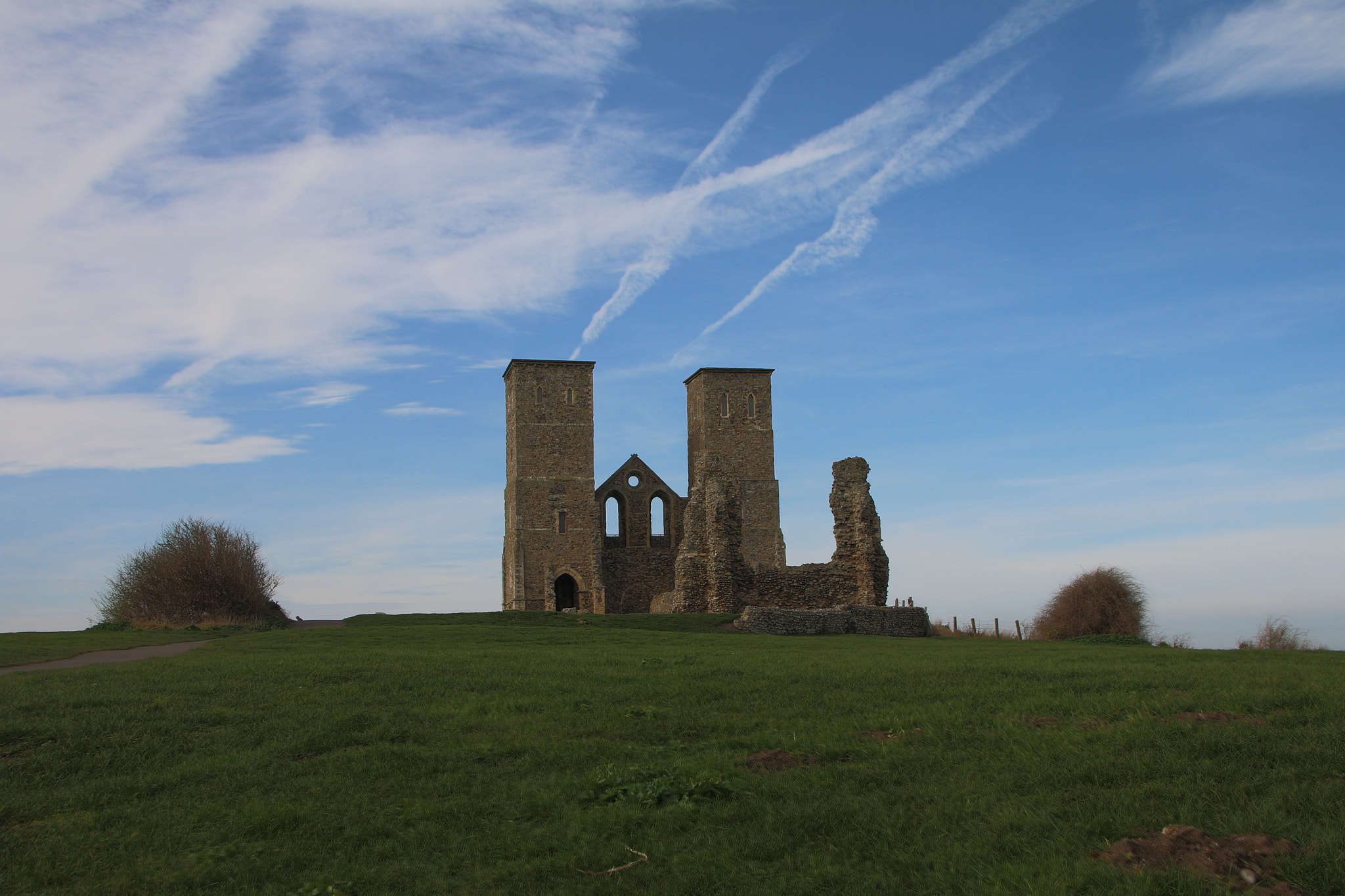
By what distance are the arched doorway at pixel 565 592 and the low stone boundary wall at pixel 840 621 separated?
21.2m

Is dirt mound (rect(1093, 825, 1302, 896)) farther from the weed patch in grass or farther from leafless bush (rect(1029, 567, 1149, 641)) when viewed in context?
leafless bush (rect(1029, 567, 1149, 641))

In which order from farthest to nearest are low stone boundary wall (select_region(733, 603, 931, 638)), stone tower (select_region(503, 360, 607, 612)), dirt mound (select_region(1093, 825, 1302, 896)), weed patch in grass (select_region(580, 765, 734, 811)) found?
stone tower (select_region(503, 360, 607, 612))
low stone boundary wall (select_region(733, 603, 931, 638))
weed patch in grass (select_region(580, 765, 734, 811))
dirt mound (select_region(1093, 825, 1302, 896))

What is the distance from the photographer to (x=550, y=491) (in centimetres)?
4638

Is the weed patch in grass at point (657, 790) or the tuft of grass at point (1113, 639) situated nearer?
the weed patch in grass at point (657, 790)

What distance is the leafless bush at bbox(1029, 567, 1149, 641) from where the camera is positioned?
27844mm

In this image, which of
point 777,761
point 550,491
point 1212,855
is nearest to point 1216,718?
point 1212,855

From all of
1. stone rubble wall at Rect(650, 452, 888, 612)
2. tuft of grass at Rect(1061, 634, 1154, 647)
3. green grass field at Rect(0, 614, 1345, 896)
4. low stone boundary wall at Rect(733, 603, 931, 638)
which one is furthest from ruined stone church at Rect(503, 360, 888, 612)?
green grass field at Rect(0, 614, 1345, 896)

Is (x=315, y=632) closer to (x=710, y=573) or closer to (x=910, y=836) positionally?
(x=710, y=573)

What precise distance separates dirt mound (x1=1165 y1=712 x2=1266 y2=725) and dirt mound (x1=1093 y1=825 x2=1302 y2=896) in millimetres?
2502

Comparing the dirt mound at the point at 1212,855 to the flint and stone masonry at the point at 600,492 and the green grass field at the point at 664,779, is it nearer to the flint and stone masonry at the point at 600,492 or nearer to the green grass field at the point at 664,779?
the green grass field at the point at 664,779

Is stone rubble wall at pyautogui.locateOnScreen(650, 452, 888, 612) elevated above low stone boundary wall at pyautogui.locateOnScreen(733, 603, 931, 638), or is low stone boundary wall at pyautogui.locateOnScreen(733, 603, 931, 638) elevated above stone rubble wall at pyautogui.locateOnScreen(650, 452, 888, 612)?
stone rubble wall at pyautogui.locateOnScreen(650, 452, 888, 612)

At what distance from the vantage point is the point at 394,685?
436 inches

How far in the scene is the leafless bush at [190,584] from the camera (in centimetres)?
3008

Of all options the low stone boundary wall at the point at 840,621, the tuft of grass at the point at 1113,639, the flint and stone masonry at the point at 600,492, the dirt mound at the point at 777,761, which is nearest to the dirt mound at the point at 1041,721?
the dirt mound at the point at 777,761
